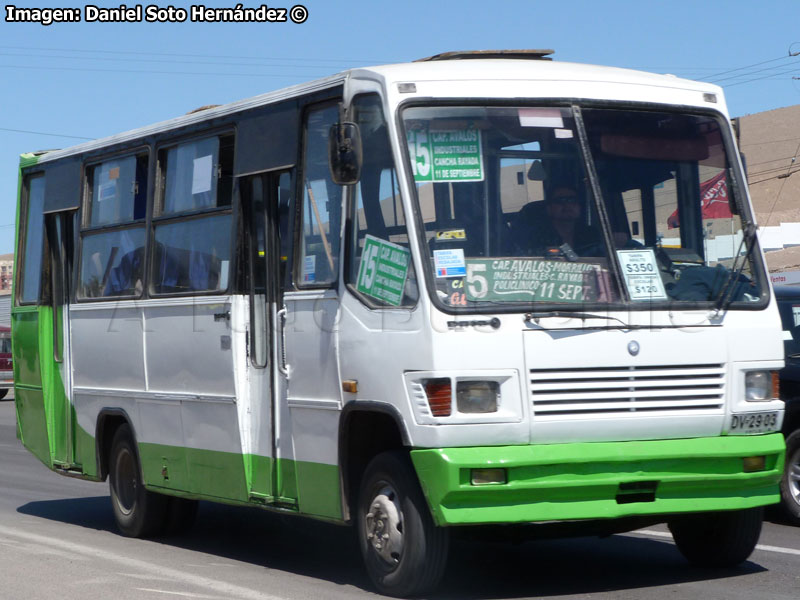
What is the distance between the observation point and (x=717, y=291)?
766 centimetres

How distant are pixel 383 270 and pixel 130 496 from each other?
174 inches

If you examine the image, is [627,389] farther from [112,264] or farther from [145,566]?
[112,264]

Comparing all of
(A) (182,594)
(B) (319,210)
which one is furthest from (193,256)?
(A) (182,594)

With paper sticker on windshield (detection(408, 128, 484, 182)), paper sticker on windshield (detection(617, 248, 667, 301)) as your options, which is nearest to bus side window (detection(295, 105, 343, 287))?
paper sticker on windshield (detection(408, 128, 484, 182))

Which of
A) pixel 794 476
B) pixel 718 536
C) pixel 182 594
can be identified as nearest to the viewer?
pixel 182 594

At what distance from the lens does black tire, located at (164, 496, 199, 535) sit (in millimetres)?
10766

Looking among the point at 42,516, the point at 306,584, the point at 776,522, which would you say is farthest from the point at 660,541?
the point at 42,516

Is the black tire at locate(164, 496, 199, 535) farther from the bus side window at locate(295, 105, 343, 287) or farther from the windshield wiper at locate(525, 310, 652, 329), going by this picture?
the windshield wiper at locate(525, 310, 652, 329)

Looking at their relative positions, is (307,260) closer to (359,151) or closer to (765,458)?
(359,151)

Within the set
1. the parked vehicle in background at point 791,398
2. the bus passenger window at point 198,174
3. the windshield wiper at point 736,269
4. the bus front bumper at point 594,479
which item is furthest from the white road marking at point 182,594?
the parked vehicle in background at point 791,398

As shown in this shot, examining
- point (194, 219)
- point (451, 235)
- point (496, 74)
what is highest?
point (496, 74)

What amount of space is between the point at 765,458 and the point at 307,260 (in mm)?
2932

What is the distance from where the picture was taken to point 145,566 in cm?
895

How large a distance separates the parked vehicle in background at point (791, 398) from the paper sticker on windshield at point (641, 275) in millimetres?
3118
